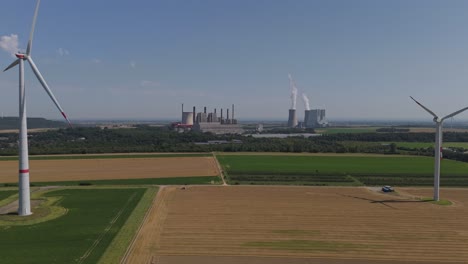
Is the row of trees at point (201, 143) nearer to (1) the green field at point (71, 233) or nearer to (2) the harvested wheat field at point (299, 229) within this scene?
(2) the harvested wheat field at point (299, 229)

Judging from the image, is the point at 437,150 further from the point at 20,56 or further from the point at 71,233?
the point at 20,56

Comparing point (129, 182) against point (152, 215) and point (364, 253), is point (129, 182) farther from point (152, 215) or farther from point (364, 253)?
point (364, 253)

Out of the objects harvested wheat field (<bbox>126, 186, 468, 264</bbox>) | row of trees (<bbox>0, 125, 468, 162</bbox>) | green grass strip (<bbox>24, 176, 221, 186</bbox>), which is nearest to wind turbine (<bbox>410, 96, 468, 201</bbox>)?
harvested wheat field (<bbox>126, 186, 468, 264</bbox>)

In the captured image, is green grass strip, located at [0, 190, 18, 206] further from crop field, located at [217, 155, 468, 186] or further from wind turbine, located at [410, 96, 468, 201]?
wind turbine, located at [410, 96, 468, 201]

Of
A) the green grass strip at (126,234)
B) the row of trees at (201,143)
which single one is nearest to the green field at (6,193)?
the green grass strip at (126,234)

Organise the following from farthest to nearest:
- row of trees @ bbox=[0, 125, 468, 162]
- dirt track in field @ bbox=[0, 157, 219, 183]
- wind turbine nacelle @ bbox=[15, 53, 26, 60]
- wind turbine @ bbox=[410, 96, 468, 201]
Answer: row of trees @ bbox=[0, 125, 468, 162] < dirt track in field @ bbox=[0, 157, 219, 183] < wind turbine @ bbox=[410, 96, 468, 201] < wind turbine nacelle @ bbox=[15, 53, 26, 60]

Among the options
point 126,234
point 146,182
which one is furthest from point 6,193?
point 126,234

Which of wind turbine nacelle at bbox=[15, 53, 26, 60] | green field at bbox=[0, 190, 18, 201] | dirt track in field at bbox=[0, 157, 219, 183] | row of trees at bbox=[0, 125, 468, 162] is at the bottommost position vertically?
green field at bbox=[0, 190, 18, 201]
